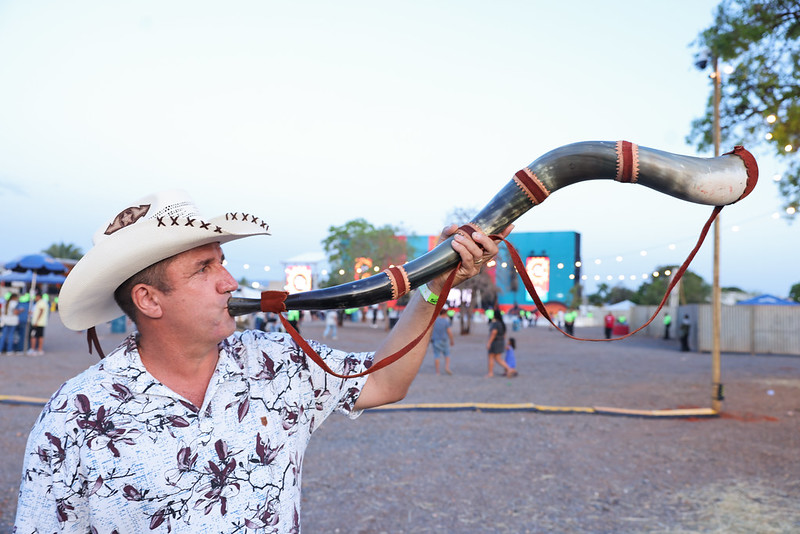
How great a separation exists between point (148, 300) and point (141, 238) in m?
0.28

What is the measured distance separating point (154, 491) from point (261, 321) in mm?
17986

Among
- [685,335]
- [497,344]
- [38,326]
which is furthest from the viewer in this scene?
[685,335]

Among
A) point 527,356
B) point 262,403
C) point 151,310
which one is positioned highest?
point 151,310

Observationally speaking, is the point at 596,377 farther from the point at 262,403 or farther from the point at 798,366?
the point at 262,403

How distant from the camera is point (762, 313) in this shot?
26.2m

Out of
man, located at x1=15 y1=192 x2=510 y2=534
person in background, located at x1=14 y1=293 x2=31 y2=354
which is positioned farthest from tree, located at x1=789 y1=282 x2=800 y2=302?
man, located at x1=15 y1=192 x2=510 y2=534

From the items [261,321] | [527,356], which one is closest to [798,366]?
[527,356]

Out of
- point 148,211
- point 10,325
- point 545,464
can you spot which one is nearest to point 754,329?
point 545,464

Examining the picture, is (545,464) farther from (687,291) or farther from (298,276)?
(687,291)

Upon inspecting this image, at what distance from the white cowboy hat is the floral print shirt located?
26 centimetres

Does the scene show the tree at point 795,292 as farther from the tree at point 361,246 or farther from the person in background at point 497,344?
the person in background at point 497,344

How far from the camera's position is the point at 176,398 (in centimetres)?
205

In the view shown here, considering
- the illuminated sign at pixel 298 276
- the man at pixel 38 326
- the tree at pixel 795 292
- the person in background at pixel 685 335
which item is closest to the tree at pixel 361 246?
the illuminated sign at pixel 298 276

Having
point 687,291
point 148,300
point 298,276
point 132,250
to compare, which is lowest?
point 148,300
